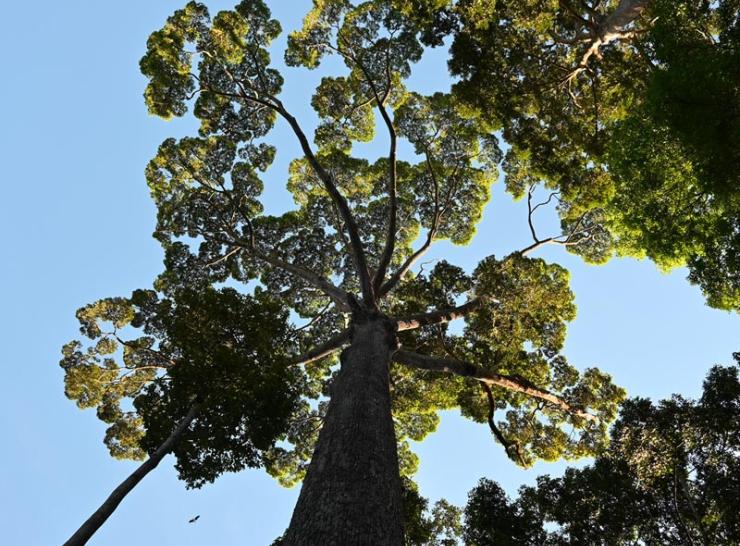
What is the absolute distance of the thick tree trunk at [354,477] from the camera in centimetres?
410

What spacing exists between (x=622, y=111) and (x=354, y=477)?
14.3 metres

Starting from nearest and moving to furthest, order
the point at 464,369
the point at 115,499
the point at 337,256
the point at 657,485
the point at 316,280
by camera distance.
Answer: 1. the point at 115,499
2. the point at 657,485
3. the point at 464,369
4. the point at 316,280
5. the point at 337,256

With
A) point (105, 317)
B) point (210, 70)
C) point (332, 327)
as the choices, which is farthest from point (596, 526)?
point (210, 70)

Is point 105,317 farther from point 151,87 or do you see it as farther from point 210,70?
point 210,70

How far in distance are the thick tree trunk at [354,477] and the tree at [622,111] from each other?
6678 mm

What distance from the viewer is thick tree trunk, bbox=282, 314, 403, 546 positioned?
4098mm

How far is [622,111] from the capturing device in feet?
47.4

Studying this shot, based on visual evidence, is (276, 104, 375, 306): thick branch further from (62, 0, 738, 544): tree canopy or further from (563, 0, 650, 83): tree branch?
(563, 0, 650, 83): tree branch

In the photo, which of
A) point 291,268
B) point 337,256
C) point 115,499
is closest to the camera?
point 115,499

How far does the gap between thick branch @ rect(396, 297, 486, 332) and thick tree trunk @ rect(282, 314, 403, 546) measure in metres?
3.97

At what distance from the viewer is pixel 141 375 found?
1585cm

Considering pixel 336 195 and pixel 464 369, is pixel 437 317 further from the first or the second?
pixel 336 195

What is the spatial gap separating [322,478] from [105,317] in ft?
43.2

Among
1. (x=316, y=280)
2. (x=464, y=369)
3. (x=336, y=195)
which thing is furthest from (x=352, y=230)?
(x=464, y=369)
